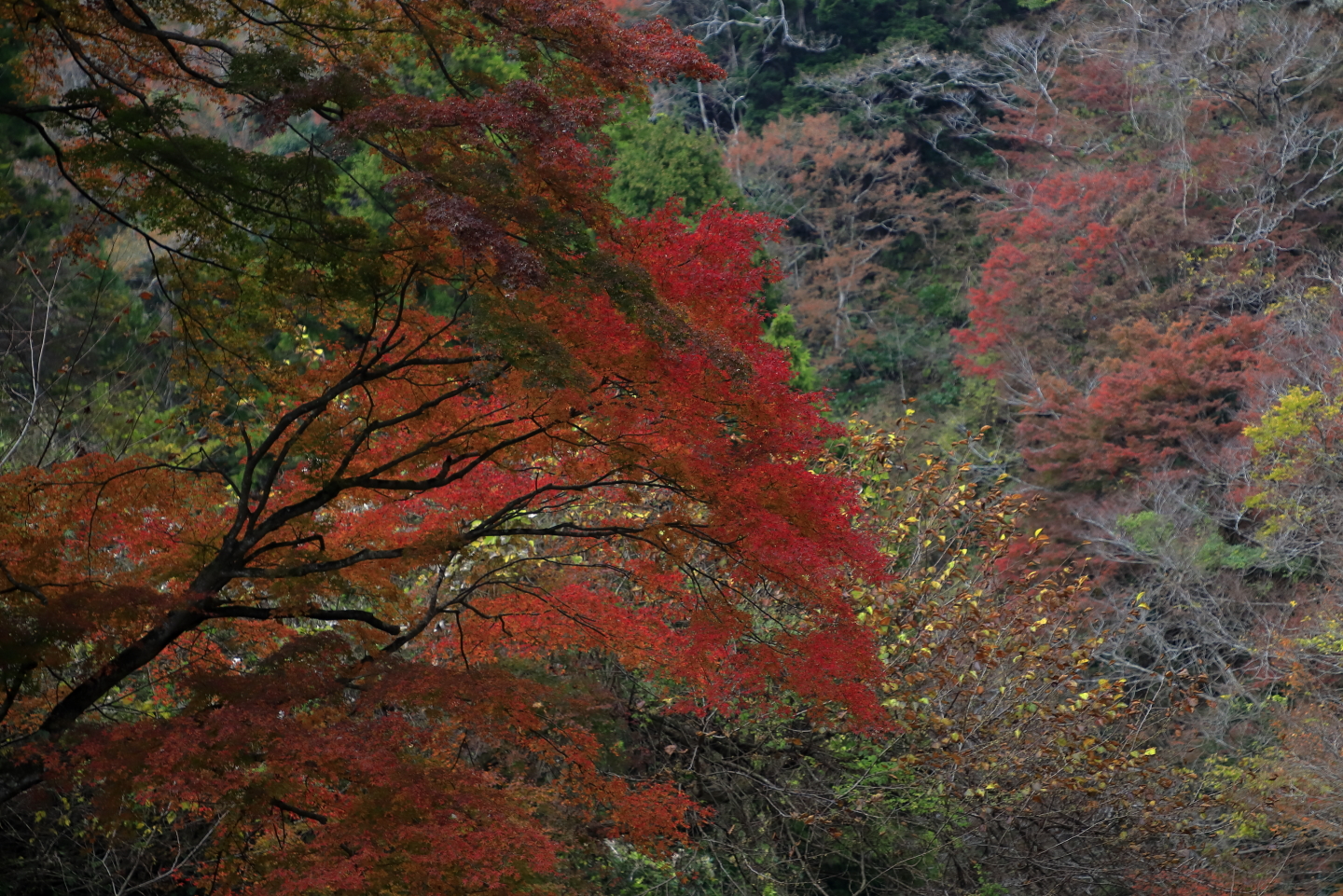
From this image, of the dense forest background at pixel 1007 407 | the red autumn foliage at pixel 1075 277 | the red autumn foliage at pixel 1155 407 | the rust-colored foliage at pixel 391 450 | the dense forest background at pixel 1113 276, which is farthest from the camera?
the red autumn foliage at pixel 1075 277

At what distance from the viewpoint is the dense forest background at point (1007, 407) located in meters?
9.41

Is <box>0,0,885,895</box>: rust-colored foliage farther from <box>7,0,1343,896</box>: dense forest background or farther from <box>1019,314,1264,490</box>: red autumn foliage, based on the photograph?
<box>1019,314,1264,490</box>: red autumn foliage

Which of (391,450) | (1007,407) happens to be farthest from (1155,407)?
(391,450)

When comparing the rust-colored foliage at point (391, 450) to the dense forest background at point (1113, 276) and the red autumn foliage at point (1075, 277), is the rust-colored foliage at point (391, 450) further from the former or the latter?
the red autumn foliage at point (1075, 277)

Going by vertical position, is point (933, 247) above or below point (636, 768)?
above

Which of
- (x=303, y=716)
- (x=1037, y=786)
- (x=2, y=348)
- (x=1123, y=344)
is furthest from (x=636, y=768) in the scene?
(x=1123, y=344)

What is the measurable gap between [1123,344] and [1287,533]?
15.8 feet

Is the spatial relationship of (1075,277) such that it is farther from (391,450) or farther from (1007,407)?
(391,450)

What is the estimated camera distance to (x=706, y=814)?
857 cm

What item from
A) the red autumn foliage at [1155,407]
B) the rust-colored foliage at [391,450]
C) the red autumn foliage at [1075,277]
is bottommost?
the rust-colored foliage at [391,450]

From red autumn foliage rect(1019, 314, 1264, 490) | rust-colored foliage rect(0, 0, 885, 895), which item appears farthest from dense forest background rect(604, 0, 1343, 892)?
rust-colored foliage rect(0, 0, 885, 895)

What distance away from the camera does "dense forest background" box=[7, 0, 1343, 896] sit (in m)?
9.41

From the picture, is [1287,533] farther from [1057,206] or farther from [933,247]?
[933,247]

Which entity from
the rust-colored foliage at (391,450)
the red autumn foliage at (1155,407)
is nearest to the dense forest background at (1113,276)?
the red autumn foliage at (1155,407)
